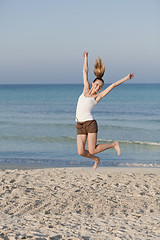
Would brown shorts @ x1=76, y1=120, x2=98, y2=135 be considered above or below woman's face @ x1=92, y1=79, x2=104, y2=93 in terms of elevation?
below

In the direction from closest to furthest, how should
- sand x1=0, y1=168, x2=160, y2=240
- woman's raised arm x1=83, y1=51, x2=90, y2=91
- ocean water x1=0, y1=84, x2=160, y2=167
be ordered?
sand x1=0, y1=168, x2=160, y2=240
woman's raised arm x1=83, y1=51, x2=90, y2=91
ocean water x1=0, y1=84, x2=160, y2=167

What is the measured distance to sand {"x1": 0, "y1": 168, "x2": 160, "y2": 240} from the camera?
17.8 feet

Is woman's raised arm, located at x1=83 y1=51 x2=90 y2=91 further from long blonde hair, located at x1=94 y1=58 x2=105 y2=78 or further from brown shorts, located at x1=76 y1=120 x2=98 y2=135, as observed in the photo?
brown shorts, located at x1=76 y1=120 x2=98 y2=135

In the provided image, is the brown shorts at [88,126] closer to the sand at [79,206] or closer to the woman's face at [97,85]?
the woman's face at [97,85]

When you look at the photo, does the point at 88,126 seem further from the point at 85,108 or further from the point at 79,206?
the point at 79,206

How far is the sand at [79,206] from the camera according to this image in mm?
5438

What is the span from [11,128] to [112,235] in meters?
17.8

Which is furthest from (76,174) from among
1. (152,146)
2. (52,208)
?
(152,146)

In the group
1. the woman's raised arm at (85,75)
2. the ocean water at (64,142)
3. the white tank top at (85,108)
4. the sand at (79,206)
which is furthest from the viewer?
the ocean water at (64,142)

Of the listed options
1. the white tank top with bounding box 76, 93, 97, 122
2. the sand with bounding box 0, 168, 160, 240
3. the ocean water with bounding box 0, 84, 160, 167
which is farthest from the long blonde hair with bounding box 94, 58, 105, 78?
the ocean water with bounding box 0, 84, 160, 167

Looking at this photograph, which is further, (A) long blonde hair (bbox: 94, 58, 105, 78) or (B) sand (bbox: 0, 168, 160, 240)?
(A) long blonde hair (bbox: 94, 58, 105, 78)

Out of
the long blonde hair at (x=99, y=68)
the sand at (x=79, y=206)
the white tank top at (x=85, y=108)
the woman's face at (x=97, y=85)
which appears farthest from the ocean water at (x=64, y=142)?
the long blonde hair at (x=99, y=68)

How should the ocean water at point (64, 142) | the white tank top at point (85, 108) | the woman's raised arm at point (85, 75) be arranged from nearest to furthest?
1. the white tank top at point (85, 108)
2. the woman's raised arm at point (85, 75)
3. the ocean water at point (64, 142)

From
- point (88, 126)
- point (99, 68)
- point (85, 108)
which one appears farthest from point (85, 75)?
point (88, 126)
